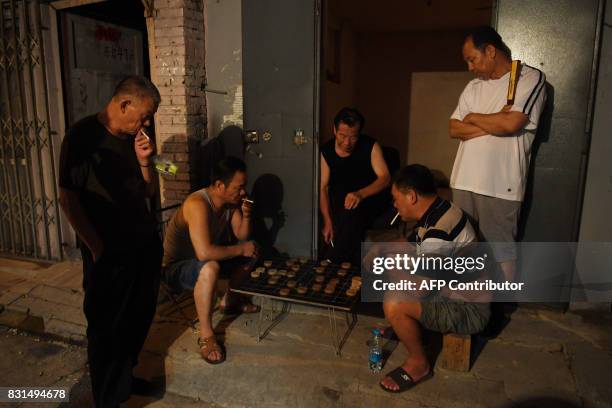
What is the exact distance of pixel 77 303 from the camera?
4.45 meters

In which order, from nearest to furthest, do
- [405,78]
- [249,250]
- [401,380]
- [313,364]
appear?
[401,380]
[313,364]
[249,250]
[405,78]

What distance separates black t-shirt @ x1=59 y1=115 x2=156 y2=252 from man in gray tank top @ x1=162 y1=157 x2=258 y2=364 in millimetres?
504

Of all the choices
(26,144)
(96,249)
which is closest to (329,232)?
(96,249)

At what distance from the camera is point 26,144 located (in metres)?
5.40

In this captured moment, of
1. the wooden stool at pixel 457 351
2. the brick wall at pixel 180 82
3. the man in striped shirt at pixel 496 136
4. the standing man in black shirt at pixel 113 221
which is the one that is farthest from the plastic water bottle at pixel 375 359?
the brick wall at pixel 180 82

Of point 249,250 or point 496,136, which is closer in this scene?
point 496,136

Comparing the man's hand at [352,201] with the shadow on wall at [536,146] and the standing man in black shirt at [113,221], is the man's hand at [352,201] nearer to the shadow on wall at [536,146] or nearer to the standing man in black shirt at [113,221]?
the shadow on wall at [536,146]

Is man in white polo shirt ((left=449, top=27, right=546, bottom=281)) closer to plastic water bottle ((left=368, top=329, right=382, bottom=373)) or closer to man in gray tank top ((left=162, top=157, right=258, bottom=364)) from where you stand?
plastic water bottle ((left=368, top=329, right=382, bottom=373))

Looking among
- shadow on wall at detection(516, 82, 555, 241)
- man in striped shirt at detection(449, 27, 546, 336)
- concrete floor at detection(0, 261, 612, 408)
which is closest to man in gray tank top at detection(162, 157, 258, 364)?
concrete floor at detection(0, 261, 612, 408)

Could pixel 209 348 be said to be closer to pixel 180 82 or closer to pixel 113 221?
pixel 113 221

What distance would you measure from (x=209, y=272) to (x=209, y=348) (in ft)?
1.91

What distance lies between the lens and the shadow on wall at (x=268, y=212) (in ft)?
15.1

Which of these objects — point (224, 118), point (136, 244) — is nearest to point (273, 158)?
point (224, 118)

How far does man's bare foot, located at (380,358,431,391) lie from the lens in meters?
3.00
